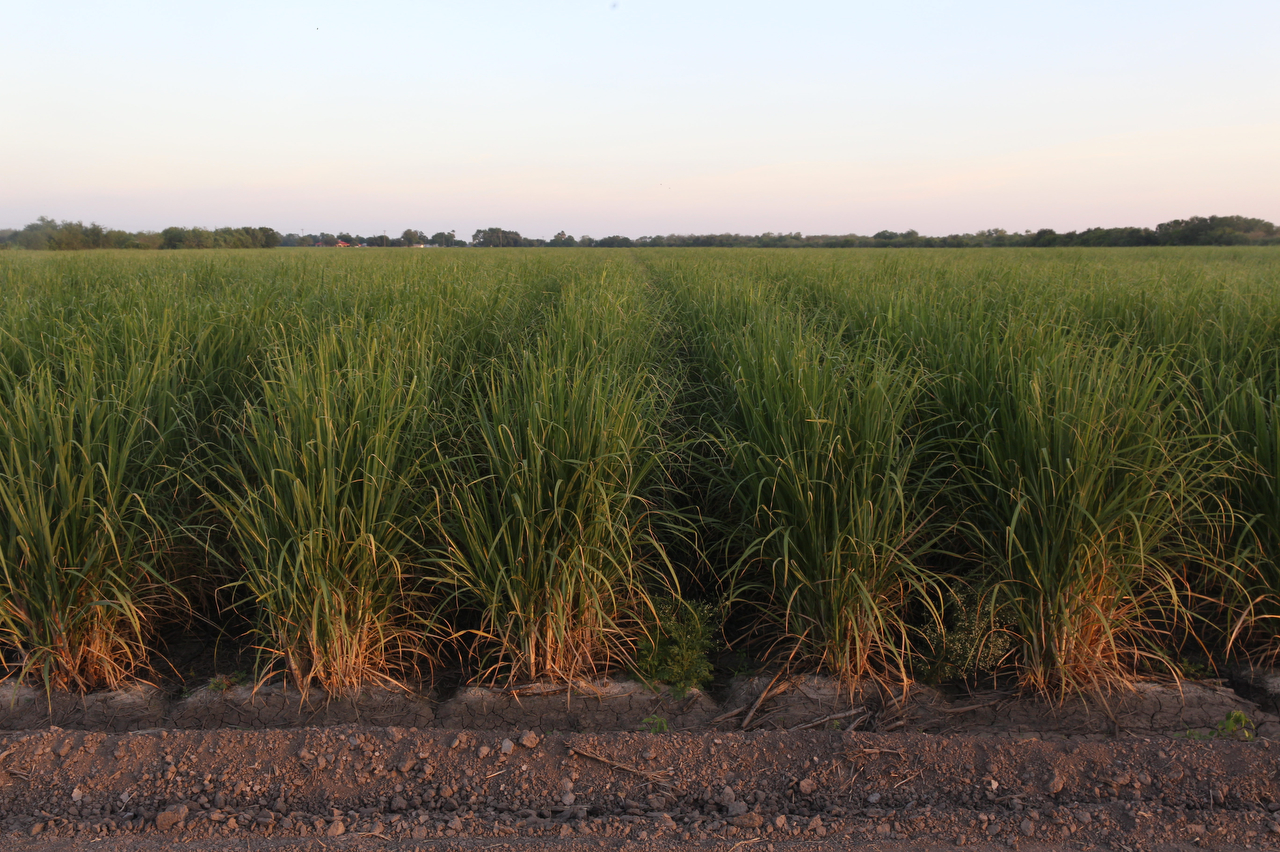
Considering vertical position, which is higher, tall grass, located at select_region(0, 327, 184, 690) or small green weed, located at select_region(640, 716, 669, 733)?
tall grass, located at select_region(0, 327, 184, 690)

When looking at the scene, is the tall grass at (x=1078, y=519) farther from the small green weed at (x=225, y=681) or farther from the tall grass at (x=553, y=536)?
the small green weed at (x=225, y=681)

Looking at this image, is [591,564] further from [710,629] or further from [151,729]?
[151,729]

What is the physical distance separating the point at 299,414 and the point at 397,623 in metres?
0.85

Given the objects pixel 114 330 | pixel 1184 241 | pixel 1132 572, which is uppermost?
pixel 1184 241

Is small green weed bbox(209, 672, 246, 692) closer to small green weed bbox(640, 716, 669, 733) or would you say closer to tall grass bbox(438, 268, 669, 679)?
tall grass bbox(438, 268, 669, 679)

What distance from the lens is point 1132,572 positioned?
2.39 metres

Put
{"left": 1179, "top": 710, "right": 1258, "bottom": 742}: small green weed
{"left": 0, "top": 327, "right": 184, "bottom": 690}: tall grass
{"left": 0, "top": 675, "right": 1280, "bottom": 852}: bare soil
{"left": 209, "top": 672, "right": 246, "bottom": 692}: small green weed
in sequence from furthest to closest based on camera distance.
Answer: {"left": 209, "top": 672, "right": 246, "bottom": 692}: small green weed → {"left": 0, "top": 327, "right": 184, "bottom": 690}: tall grass → {"left": 1179, "top": 710, "right": 1258, "bottom": 742}: small green weed → {"left": 0, "top": 675, "right": 1280, "bottom": 852}: bare soil

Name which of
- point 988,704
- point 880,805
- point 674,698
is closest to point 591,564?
point 674,698

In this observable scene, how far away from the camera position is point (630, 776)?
Result: 6.46 ft

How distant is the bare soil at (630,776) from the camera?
69.2 inches

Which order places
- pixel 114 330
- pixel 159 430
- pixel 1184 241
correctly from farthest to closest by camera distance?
pixel 1184 241 → pixel 114 330 → pixel 159 430

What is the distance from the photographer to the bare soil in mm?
1757

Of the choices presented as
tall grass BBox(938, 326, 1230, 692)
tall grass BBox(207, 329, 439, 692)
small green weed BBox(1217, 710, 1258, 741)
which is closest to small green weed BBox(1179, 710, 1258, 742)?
small green weed BBox(1217, 710, 1258, 741)

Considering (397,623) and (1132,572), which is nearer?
(1132,572)
